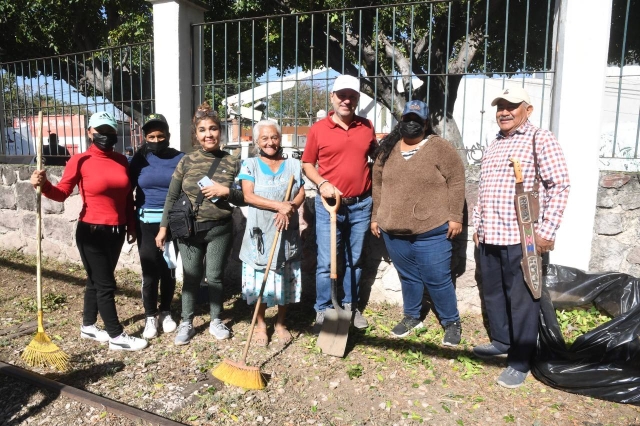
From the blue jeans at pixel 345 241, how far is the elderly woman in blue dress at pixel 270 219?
20cm

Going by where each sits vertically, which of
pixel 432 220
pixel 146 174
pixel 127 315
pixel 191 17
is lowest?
pixel 127 315

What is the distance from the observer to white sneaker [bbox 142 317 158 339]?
3.89 meters

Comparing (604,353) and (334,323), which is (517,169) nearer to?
(604,353)

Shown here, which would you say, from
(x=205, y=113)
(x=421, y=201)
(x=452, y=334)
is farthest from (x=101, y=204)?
(x=452, y=334)

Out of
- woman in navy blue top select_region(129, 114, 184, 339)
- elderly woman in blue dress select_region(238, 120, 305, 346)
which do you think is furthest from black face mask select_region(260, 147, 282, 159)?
woman in navy blue top select_region(129, 114, 184, 339)

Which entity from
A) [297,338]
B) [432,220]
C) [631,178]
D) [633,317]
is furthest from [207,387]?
[631,178]

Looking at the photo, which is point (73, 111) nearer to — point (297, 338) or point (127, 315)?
point (127, 315)

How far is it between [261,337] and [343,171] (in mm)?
1400

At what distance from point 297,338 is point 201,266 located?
0.93m

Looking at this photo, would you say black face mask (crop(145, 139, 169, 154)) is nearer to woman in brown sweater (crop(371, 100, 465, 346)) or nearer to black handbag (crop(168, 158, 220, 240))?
black handbag (crop(168, 158, 220, 240))

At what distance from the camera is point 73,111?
21.5ft

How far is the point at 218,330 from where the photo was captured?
388 cm

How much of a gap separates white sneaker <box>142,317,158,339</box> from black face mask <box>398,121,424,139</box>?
2423mm

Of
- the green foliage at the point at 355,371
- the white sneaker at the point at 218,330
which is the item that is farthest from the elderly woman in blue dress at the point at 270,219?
the green foliage at the point at 355,371
